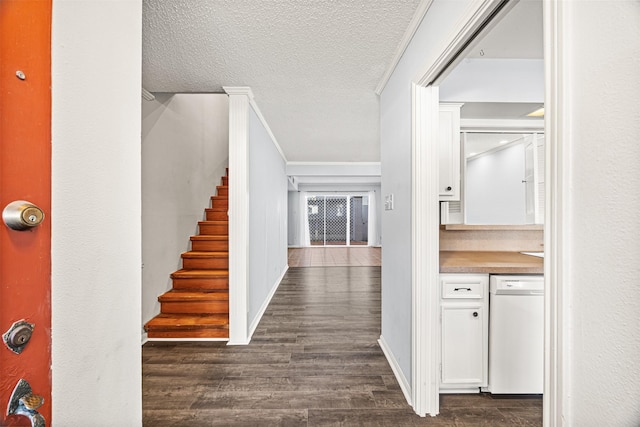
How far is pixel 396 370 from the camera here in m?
2.00

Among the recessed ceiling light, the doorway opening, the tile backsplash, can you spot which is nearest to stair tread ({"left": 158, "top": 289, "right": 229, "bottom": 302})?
the tile backsplash

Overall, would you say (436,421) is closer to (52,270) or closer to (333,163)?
(52,270)

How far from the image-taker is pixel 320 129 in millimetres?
3869

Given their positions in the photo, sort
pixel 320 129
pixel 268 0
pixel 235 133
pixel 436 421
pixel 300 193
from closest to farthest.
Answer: pixel 268 0 < pixel 436 421 < pixel 235 133 < pixel 320 129 < pixel 300 193

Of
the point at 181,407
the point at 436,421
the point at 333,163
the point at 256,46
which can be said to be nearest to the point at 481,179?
the point at 436,421

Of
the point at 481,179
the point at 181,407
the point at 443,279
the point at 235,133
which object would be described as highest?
the point at 235,133

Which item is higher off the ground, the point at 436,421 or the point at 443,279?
the point at 443,279

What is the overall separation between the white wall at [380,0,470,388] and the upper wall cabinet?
433 mm

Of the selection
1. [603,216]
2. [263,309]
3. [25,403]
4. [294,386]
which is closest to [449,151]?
[603,216]

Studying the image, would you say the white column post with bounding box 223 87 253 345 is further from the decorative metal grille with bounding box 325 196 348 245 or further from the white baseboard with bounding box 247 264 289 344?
the decorative metal grille with bounding box 325 196 348 245

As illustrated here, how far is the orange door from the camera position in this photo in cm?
51

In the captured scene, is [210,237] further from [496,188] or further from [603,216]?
[603,216]

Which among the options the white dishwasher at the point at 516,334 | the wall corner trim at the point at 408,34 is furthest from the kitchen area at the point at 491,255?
Answer: the wall corner trim at the point at 408,34

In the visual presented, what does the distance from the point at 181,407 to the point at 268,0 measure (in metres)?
2.47
